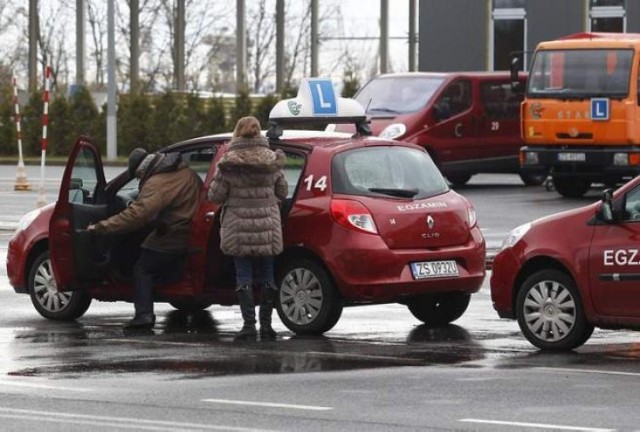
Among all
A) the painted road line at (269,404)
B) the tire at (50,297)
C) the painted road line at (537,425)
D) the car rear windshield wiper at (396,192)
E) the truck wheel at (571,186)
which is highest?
the car rear windshield wiper at (396,192)

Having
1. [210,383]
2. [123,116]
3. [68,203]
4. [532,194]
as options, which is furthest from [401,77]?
[210,383]

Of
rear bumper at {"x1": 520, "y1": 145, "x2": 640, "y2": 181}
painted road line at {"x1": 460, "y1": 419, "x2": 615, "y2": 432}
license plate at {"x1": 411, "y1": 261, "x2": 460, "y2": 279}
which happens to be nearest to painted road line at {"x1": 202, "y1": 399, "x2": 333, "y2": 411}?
painted road line at {"x1": 460, "y1": 419, "x2": 615, "y2": 432}

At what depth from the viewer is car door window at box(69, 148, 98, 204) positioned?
46.9 ft

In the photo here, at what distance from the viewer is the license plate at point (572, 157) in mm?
27812

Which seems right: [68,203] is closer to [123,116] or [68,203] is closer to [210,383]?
[210,383]

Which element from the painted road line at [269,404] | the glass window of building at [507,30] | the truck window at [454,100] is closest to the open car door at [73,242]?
the painted road line at [269,404]

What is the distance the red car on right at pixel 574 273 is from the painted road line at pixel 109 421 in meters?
3.90

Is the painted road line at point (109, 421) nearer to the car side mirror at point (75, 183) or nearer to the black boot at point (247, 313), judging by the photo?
the black boot at point (247, 313)

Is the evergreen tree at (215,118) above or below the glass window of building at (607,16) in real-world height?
below

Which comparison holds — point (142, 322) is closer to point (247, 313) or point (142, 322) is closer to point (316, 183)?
point (247, 313)

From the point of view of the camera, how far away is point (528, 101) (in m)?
28.5

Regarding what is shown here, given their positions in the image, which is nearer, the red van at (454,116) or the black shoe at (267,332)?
the black shoe at (267,332)

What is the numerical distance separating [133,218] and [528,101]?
1561cm

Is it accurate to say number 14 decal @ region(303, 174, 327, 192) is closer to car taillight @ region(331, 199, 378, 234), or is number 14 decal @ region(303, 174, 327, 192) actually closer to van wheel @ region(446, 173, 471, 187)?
car taillight @ region(331, 199, 378, 234)
